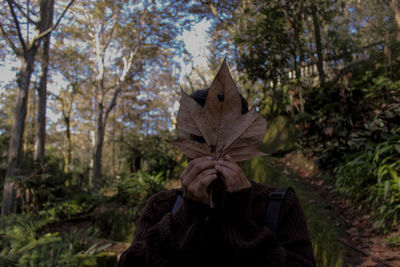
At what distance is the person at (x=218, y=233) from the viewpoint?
106 centimetres

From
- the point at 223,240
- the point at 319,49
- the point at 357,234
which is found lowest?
the point at 357,234

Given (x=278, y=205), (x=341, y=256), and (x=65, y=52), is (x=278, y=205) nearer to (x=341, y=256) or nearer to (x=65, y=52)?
(x=341, y=256)

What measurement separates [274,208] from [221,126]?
1.61ft

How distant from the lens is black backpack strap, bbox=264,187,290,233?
126cm

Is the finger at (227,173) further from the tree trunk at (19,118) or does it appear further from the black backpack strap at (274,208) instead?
the tree trunk at (19,118)

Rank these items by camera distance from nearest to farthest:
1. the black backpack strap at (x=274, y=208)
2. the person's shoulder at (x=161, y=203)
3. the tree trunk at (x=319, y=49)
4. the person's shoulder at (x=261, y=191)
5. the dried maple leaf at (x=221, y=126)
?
the dried maple leaf at (x=221, y=126), the black backpack strap at (x=274, y=208), the person's shoulder at (x=261, y=191), the person's shoulder at (x=161, y=203), the tree trunk at (x=319, y=49)

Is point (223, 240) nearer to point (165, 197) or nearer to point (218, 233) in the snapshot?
point (218, 233)

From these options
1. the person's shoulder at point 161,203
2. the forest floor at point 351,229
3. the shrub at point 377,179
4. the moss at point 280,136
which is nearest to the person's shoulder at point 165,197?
the person's shoulder at point 161,203

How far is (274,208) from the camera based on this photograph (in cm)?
129

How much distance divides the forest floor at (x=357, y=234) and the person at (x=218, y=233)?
2431 mm

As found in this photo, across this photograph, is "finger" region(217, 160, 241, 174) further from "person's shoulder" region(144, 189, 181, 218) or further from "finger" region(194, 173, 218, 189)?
"person's shoulder" region(144, 189, 181, 218)

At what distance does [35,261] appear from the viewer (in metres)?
3.80

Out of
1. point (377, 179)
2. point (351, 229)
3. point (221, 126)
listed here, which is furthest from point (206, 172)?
point (377, 179)

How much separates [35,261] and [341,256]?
4056 mm
